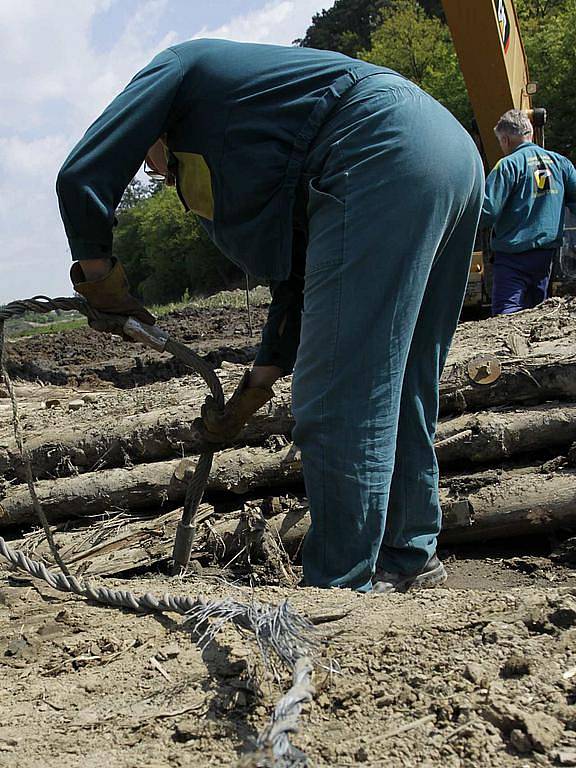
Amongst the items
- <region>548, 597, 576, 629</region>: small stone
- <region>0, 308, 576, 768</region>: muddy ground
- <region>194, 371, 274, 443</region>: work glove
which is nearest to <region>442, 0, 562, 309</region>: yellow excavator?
<region>194, 371, 274, 443</region>: work glove

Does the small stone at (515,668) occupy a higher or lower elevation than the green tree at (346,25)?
lower

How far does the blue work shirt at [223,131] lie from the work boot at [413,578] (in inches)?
43.8

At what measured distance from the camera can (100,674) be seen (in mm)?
1799

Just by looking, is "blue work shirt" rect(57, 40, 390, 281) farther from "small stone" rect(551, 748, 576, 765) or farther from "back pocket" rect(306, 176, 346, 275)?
"small stone" rect(551, 748, 576, 765)

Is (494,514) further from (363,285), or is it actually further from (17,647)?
(17,647)

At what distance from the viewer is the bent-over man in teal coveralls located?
81.8 inches

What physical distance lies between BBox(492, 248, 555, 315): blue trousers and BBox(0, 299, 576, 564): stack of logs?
185 centimetres

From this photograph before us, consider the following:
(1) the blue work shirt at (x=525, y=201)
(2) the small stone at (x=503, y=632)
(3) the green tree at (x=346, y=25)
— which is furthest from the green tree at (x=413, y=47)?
(2) the small stone at (x=503, y=632)

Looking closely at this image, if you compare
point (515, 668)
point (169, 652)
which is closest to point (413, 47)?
point (169, 652)

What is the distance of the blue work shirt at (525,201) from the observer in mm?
5445

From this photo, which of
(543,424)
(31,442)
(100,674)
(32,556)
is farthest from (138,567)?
(543,424)

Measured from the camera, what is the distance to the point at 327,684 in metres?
1.57

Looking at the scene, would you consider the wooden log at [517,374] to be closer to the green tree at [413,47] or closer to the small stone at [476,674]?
the small stone at [476,674]

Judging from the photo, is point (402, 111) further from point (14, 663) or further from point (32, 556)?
point (32, 556)
